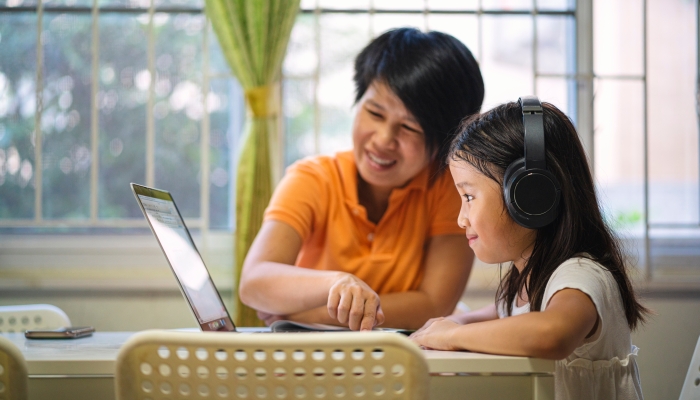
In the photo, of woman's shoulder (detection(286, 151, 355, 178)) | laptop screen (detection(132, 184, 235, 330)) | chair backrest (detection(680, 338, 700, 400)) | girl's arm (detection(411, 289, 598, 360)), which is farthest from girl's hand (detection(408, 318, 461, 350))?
woman's shoulder (detection(286, 151, 355, 178))

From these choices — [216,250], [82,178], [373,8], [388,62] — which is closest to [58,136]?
[82,178]

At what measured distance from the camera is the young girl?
867 millimetres

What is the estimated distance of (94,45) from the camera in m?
2.39

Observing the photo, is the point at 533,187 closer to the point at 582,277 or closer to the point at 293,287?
the point at 582,277

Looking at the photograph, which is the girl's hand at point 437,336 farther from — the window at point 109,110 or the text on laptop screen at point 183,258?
the window at point 109,110

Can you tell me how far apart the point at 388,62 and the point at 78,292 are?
148 centimetres

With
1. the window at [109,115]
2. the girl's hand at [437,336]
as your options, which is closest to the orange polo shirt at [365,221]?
the girl's hand at [437,336]

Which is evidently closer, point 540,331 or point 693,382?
point 540,331

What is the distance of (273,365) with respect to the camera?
2.27 ft

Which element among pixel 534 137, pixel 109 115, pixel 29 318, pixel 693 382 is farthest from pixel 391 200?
pixel 109 115

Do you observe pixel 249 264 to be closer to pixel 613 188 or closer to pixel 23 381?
pixel 23 381

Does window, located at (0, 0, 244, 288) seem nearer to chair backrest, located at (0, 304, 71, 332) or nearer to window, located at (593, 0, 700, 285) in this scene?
chair backrest, located at (0, 304, 71, 332)

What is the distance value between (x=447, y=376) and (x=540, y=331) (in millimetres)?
139

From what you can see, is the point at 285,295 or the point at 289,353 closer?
the point at 289,353
